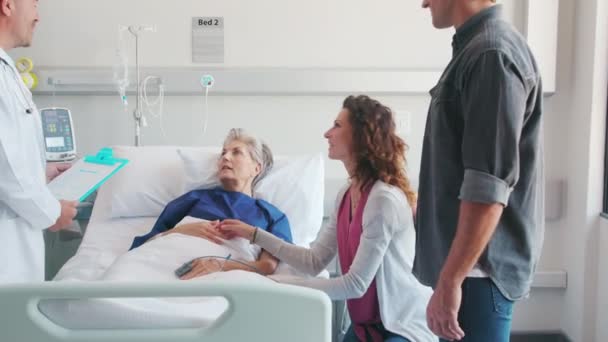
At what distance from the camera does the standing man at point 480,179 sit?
1.31 m

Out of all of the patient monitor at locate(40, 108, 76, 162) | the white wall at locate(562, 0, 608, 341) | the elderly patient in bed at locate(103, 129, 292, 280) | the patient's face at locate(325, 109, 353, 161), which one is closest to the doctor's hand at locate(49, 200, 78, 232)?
the elderly patient in bed at locate(103, 129, 292, 280)

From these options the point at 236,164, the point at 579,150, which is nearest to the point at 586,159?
the point at 579,150

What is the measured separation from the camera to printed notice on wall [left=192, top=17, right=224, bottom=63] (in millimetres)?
3111

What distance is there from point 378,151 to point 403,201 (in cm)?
17

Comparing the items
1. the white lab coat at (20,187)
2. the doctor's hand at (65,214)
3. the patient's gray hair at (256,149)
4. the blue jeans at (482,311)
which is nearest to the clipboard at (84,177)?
the doctor's hand at (65,214)

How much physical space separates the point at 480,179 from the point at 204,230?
1.23 m

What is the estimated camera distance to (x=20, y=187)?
1.83 metres

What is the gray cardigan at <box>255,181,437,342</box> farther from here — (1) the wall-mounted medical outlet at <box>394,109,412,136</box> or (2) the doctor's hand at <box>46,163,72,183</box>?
(1) the wall-mounted medical outlet at <box>394,109,412,136</box>

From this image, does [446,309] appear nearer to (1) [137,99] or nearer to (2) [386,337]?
(2) [386,337]

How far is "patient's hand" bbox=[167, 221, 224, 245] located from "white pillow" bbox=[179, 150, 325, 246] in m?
0.37

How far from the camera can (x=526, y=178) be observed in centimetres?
143

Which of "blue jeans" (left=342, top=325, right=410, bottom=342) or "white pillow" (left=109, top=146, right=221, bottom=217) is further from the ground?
"white pillow" (left=109, top=146, right=221, bottom=217)

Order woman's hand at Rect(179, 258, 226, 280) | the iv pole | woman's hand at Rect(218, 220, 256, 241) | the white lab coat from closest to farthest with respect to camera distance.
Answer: the white lab coat
woman's hand at Rect(179, 258, 226, 280)
woman's hand at Rect(218, 220, 256, 241)
the iv pole

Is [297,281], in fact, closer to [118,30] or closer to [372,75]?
[372,75]
